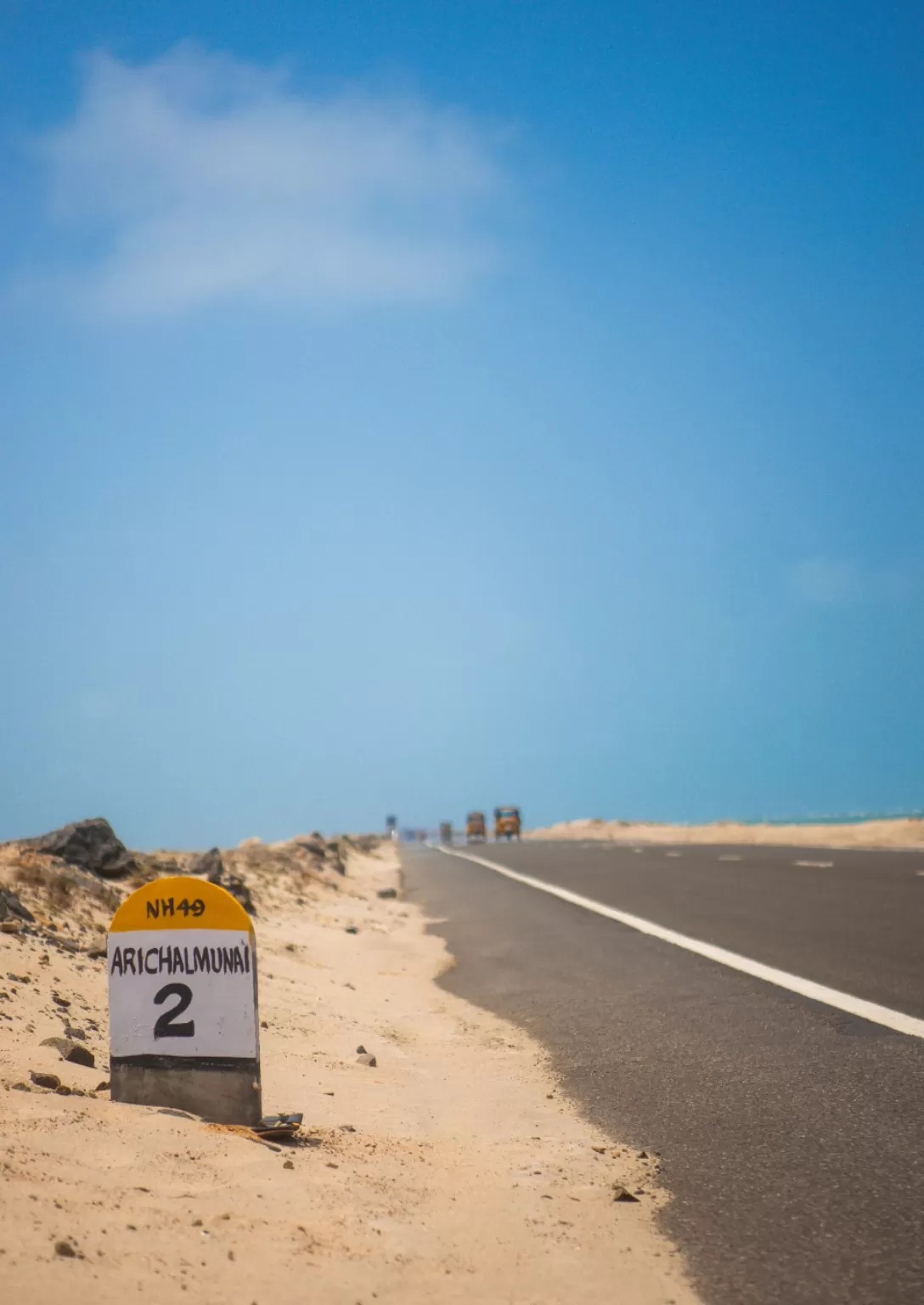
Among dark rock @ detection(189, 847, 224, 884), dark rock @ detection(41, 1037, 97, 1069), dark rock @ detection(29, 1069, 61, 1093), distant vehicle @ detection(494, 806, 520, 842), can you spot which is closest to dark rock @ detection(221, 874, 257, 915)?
dark rock @ detection(189, 847, 224, 884)

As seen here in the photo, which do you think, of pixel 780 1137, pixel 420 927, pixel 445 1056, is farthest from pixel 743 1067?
pixel 420 927

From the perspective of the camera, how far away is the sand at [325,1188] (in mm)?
3039

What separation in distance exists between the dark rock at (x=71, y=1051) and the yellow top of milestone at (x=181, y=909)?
101 centimetres

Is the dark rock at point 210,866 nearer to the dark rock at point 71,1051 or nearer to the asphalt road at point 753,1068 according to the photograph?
the asphalt road at point 753,1068

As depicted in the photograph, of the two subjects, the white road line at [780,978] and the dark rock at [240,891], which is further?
the dark rock at [240,891]

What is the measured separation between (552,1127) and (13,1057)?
7.90ft

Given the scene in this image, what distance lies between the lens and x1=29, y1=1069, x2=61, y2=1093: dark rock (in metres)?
4.66

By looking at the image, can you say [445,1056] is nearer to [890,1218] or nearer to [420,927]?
[890,1218]

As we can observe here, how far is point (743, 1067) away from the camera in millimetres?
5781

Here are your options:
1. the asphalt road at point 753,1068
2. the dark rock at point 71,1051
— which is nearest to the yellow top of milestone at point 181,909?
the dark rock at point 71,1051

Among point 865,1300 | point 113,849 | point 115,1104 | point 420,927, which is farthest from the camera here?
point 420,927

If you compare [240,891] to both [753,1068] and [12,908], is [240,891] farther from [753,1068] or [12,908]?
[753,1068]

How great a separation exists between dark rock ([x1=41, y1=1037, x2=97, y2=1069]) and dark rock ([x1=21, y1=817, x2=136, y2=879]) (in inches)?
200

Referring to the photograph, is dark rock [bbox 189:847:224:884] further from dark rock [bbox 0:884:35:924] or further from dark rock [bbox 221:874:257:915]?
dark rock [bbox 0:884:35:924]
